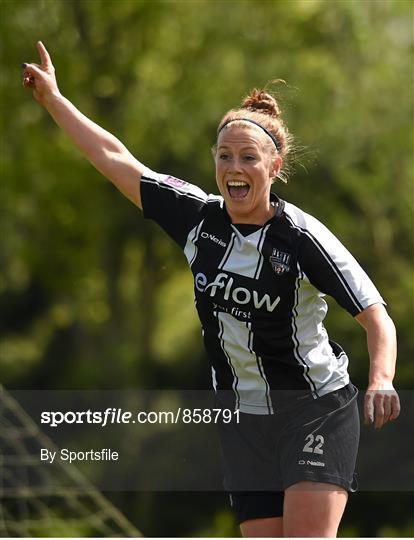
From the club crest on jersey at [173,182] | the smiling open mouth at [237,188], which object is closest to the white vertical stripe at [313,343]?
the smiling open mouth at [237,188]

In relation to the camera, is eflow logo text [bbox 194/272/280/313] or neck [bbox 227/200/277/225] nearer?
eflow logo text [bbox 194/272/280/313]

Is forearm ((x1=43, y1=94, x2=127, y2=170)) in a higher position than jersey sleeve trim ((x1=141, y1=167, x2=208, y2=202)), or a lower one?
higher

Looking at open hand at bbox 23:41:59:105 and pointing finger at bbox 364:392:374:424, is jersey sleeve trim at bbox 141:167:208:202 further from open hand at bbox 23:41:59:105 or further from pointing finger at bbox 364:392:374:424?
pointing finger at bbox 364:392:374:424

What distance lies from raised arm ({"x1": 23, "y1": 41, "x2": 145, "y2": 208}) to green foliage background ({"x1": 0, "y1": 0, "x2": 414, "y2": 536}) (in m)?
11.6

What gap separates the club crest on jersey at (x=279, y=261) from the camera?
152 inches

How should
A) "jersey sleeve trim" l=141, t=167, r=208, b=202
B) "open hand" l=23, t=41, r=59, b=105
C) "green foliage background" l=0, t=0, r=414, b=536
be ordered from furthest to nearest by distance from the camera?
"green foliage background" l=0, t=0, r=414, b=536, "open hand" l=23, t=41, r=59, b=105, "jersey sleeve trim" l=141, t=167, r=208, b=202

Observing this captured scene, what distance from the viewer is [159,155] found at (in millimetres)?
19266

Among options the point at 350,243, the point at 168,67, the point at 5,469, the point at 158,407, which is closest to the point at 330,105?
the point at 350,243

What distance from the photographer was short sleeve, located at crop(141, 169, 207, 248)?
13.5 ft

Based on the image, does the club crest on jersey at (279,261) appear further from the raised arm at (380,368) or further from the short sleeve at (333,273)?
the raised arm at (380,368)

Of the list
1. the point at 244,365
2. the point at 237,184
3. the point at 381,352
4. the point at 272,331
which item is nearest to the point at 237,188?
the point at 237,184

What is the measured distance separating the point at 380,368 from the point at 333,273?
0.36 meters

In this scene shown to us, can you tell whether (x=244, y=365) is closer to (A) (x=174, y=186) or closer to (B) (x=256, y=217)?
(B) (x=256, y=217)

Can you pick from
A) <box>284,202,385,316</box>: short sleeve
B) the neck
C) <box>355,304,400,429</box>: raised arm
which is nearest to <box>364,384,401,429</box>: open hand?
<box>355,304,400,429</box>: raised arm
